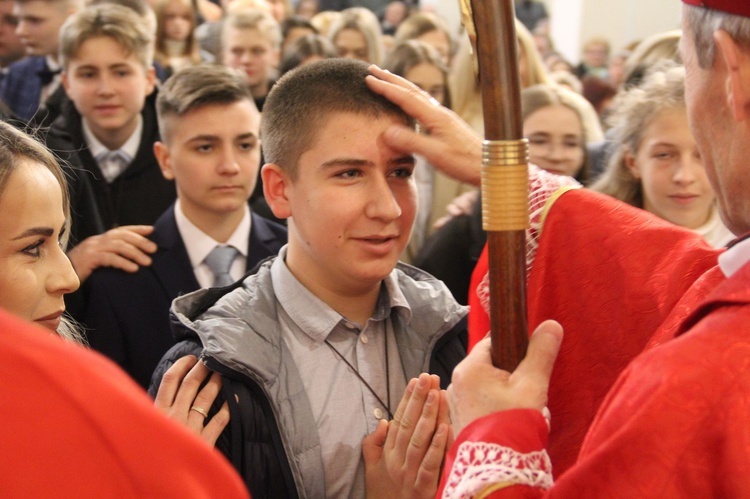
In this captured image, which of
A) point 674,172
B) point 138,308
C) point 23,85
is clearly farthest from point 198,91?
point 23,85

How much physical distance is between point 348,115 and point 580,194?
0.55 m

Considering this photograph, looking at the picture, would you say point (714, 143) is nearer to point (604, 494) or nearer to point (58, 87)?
point (604, 494)

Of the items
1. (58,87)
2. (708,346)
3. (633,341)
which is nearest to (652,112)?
(633,341)

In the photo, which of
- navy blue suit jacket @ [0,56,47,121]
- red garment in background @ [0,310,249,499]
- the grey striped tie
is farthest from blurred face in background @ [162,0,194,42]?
red garment in background @ [0,310,249,499]

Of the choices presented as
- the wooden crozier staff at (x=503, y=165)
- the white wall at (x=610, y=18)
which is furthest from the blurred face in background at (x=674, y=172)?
the white wall at (x=610, y=18)

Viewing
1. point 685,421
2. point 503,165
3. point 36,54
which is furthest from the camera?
point 36,54

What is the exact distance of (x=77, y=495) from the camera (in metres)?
0.81

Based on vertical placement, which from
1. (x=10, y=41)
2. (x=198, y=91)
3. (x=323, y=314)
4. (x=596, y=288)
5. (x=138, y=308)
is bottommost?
(x=138, y=308)

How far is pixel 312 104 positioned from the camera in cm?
214

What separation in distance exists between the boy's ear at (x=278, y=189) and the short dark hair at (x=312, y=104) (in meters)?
0.02

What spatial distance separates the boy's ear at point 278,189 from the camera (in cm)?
219

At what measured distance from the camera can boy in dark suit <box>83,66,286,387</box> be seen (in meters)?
2.81

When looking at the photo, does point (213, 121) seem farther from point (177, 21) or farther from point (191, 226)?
point (177, 21)

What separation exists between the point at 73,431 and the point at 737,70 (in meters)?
0.95
